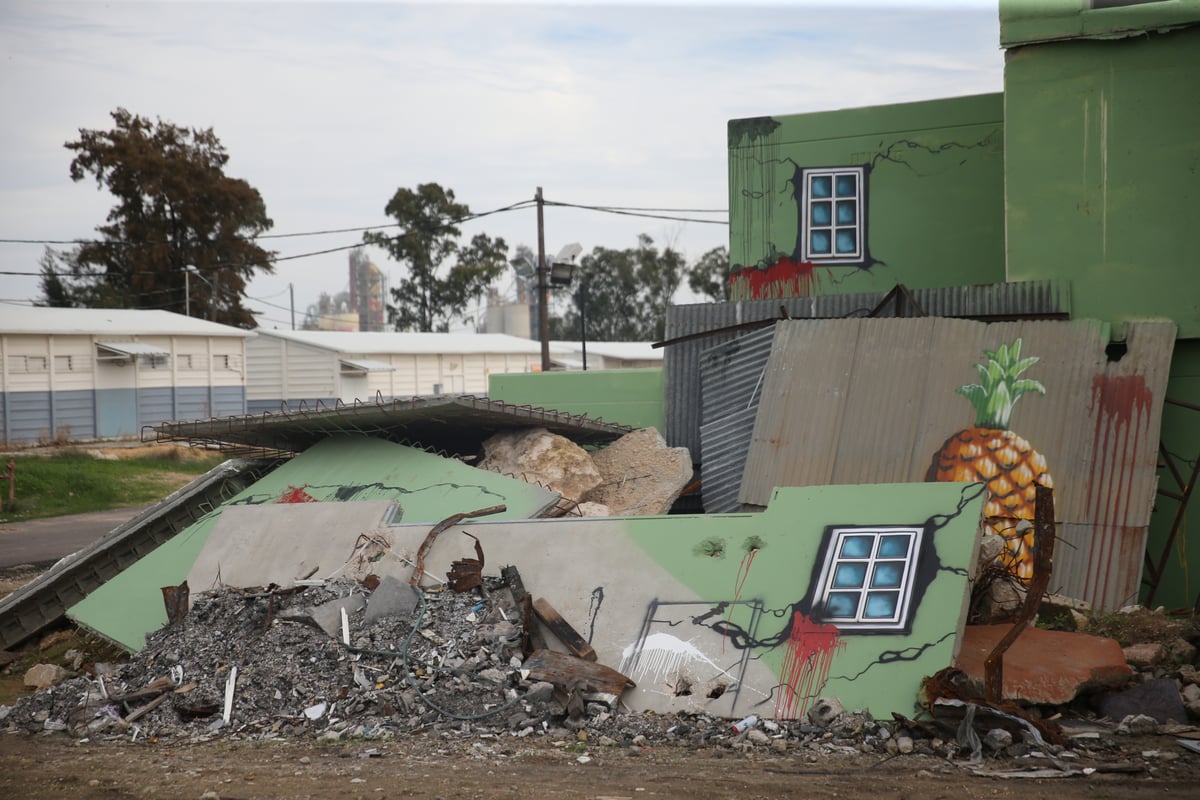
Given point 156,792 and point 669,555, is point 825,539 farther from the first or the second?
point 156,792

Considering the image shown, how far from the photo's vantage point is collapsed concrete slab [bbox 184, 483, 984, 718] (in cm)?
612

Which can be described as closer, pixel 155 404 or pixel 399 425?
pixel 399 425

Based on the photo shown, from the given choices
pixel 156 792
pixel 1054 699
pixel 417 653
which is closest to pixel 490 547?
pixel 417 653

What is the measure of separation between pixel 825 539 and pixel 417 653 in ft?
8.75

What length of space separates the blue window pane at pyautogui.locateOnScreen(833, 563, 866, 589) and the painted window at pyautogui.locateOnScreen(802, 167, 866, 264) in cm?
750

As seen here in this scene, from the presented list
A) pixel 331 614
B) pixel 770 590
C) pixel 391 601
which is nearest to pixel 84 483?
pixel 331 614

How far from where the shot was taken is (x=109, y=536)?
10273mm

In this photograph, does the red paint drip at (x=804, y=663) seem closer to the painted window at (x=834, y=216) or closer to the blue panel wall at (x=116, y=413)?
the painted window at (x=834, y=216)

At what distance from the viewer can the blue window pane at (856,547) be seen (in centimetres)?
664

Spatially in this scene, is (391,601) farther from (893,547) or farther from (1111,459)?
(1111,459)

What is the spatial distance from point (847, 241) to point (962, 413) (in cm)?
500

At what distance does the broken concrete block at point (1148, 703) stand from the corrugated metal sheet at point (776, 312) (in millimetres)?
4438

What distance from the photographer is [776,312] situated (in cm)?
1101

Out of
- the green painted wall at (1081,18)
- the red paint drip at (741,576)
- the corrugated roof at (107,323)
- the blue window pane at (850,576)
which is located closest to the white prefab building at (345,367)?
the corrugated roof at (107,323)
